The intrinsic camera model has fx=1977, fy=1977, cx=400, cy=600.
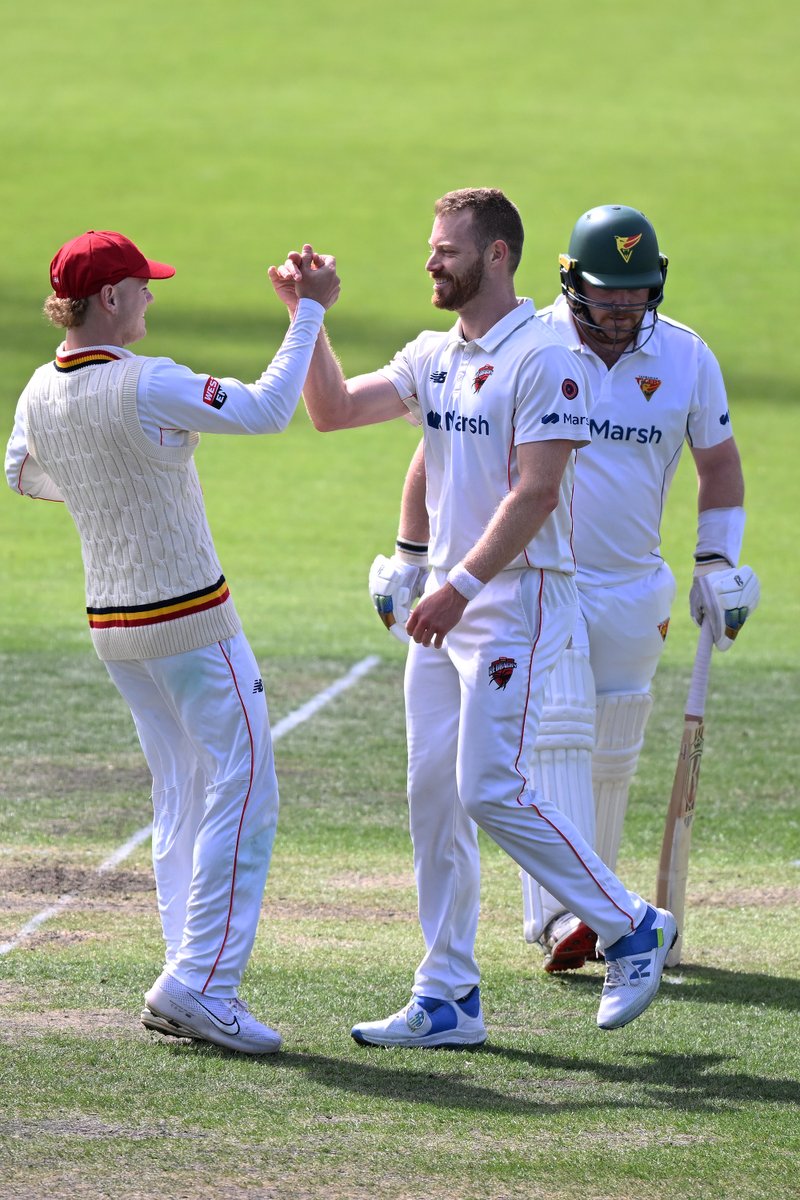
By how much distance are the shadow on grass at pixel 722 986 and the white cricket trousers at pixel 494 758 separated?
2.96 feet

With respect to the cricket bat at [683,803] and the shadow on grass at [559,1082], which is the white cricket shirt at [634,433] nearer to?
the cricket bat at [683,803]

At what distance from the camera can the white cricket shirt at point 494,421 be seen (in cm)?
515

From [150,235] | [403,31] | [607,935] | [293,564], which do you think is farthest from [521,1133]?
[403,31]

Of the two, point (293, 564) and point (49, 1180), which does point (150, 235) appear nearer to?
point (293, 564)

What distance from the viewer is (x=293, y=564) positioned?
1680 cm

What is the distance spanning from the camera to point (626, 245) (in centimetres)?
627

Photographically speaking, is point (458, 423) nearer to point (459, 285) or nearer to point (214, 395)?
point (459, 285)

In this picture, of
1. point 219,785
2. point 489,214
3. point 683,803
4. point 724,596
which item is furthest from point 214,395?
point 683,803

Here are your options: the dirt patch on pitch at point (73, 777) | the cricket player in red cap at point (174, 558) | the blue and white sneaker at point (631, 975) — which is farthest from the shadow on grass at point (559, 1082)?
the dirt patch on pitch at point (73, 777)

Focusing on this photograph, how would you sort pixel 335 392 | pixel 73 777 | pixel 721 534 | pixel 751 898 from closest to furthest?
pixel 335 392 < pixel 721 534 < pixel 751 898 < pixel 73 777

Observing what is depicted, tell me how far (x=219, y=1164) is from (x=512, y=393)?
2077 mm

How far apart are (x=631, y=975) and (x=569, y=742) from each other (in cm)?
111

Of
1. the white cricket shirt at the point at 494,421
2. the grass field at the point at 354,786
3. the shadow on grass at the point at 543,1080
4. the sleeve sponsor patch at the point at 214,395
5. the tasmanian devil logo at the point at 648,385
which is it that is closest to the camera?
the grass field at the point at 354,786

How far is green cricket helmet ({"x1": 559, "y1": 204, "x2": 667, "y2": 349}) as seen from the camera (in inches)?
247
